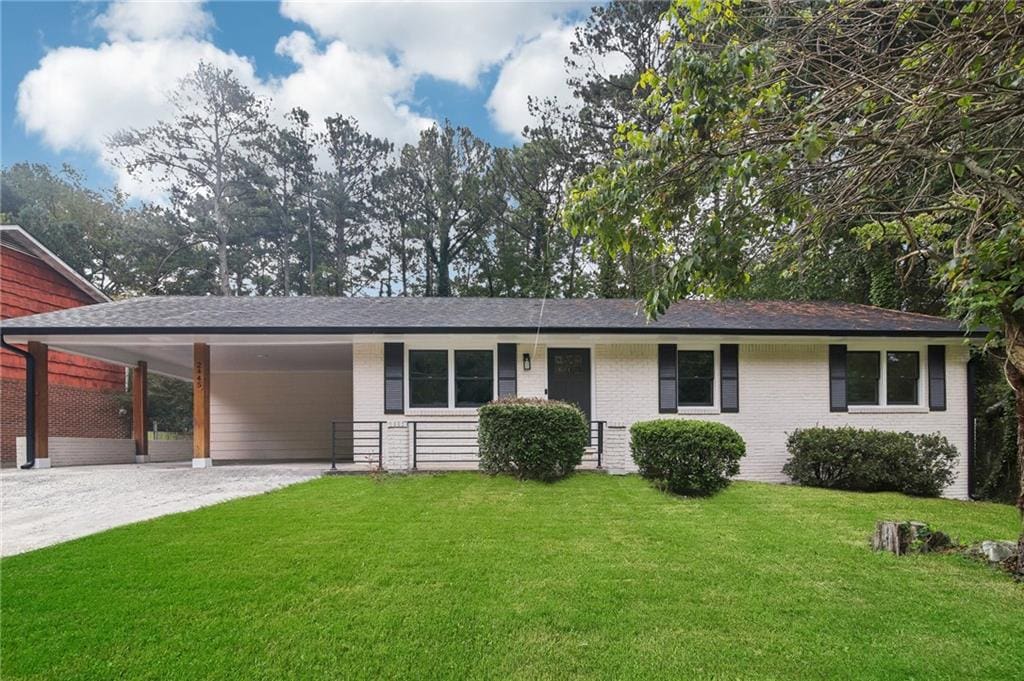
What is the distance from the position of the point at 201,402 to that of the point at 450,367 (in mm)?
5166

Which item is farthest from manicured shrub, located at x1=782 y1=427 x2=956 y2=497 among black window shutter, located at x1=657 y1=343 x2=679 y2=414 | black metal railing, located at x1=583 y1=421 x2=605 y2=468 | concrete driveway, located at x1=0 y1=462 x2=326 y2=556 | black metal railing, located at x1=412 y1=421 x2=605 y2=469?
concrete driveway, located at x1=0 y1=462 x2=326 y2=556

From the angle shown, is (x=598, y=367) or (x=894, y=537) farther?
(x=598, y=367)

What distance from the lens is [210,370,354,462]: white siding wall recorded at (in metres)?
15.1

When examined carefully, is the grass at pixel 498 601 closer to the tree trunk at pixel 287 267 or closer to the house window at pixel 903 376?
the house window at pixel 903 376

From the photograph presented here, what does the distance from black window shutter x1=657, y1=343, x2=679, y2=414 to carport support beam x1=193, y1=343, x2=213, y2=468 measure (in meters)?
9.33

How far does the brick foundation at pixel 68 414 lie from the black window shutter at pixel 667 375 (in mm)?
15290

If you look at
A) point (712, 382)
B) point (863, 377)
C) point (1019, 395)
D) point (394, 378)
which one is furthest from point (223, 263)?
point (1019, 395)

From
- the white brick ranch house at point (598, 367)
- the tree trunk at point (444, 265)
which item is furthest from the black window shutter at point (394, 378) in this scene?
the tree trunk at point (444, 265)

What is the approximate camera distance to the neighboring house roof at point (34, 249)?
1307 cm

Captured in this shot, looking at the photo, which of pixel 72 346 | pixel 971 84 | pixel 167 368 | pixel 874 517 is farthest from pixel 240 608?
pixel 167 368

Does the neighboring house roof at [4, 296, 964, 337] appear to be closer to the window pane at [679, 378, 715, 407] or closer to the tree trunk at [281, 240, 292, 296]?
the window pane at [679, 378, 715, 407]

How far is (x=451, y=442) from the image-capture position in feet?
34.9

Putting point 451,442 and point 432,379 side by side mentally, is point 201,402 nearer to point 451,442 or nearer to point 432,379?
point 432,379

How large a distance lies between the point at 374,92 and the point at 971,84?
17.7 m
